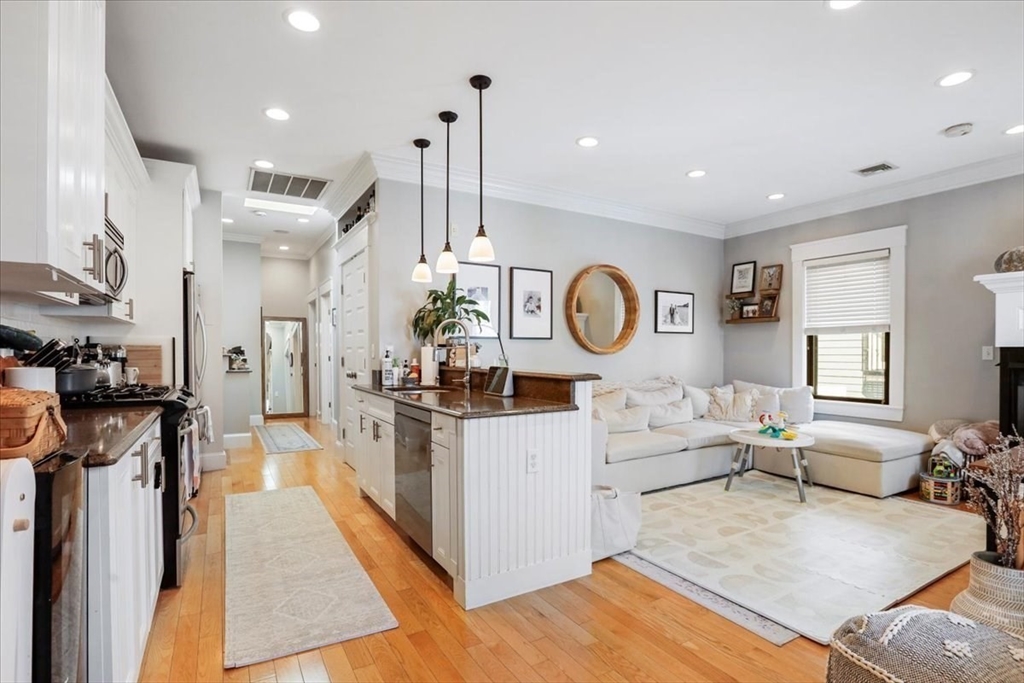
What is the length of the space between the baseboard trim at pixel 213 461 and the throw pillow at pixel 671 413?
4313 millimetres

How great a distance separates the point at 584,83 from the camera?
298cm

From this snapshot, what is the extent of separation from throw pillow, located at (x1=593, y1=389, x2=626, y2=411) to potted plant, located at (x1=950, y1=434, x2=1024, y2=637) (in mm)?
2732

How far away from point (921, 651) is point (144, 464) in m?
2.52

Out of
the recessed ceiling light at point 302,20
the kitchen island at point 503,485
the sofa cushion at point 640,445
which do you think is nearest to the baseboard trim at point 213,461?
the kitchen island at point 503,485

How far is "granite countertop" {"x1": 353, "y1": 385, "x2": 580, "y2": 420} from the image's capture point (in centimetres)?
241

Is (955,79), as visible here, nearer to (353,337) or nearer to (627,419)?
(627,419)

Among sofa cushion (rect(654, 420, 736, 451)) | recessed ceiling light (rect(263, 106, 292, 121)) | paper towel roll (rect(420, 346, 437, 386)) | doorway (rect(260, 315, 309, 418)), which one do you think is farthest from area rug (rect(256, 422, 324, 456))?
sofa cushion (rect(654, 420, 736, 451))

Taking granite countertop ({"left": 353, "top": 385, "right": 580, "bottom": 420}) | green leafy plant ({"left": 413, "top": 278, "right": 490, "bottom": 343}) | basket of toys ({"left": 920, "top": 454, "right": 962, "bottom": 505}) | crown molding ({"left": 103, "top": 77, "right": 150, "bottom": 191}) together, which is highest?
crown molding ({"left": 103, "top": 77, "right": 150, "bottom": 191})

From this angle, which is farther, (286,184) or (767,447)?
(286,184)

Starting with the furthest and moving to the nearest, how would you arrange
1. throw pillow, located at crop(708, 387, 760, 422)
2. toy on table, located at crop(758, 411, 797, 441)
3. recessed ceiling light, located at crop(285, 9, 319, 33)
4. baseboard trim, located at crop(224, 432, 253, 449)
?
baseboard trim, located at crop(224, 432, 253, 449) < throw pillow, located at crop(708, 387, 760, 422) < toy on table, located at crop(758, 411, 797, 441) < recessed ceiling light, located at crop(285, 9, 319, 33)

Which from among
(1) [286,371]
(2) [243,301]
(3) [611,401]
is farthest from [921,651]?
(1) [286,371]

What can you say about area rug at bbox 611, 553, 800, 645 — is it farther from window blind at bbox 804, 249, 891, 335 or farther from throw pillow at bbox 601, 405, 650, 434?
window blind at bbox 804, 249, 891, 335

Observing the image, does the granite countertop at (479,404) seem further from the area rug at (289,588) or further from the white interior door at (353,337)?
the white interior door at (353,337)

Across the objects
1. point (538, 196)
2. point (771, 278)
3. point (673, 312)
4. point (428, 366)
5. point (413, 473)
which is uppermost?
point (538, 196)
